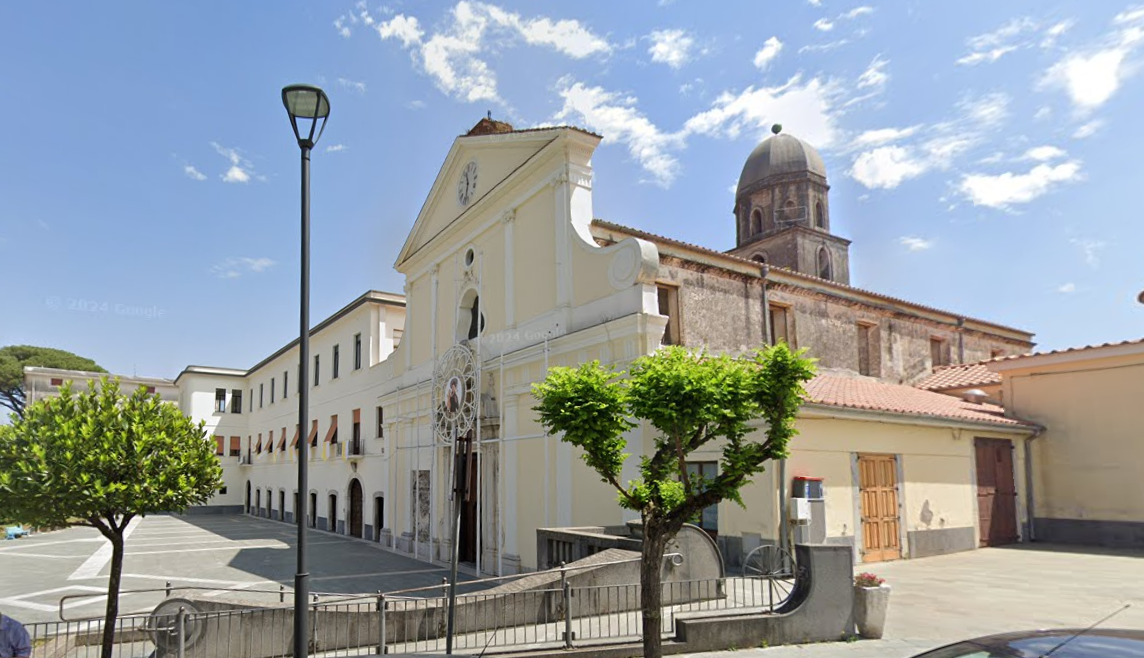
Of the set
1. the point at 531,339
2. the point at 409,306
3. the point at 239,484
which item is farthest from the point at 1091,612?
the point at 239,484

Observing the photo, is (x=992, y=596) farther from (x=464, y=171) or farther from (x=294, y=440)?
(x=294, y=440)

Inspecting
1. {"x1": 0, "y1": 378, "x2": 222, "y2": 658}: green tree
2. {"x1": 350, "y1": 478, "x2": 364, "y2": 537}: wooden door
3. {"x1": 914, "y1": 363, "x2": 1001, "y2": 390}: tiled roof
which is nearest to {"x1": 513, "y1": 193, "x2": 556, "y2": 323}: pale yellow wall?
{"x1": 0, "y1": 378, "x2": 222, "y2": 658}: green tree

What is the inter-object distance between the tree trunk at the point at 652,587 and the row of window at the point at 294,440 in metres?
7.06

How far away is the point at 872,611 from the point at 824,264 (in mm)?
24516

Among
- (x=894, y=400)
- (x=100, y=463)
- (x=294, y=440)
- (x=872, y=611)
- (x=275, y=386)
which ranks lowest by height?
(x=872, y=611)

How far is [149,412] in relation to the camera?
9.58 metres

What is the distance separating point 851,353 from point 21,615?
21310mm

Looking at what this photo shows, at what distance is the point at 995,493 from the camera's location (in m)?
17.7

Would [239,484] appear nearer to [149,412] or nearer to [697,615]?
[149,412]

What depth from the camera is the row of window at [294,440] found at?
89.1ft

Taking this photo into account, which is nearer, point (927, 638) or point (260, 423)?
point (927, 638)

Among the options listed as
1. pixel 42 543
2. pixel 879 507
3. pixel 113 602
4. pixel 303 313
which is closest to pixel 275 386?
pixel 42 543

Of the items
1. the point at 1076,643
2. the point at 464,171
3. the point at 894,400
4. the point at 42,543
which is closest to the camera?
the point at 1076,643

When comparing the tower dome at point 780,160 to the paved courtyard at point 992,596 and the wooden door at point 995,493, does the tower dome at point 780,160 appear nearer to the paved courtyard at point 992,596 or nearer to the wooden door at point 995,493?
the wooden door at point 995,493
